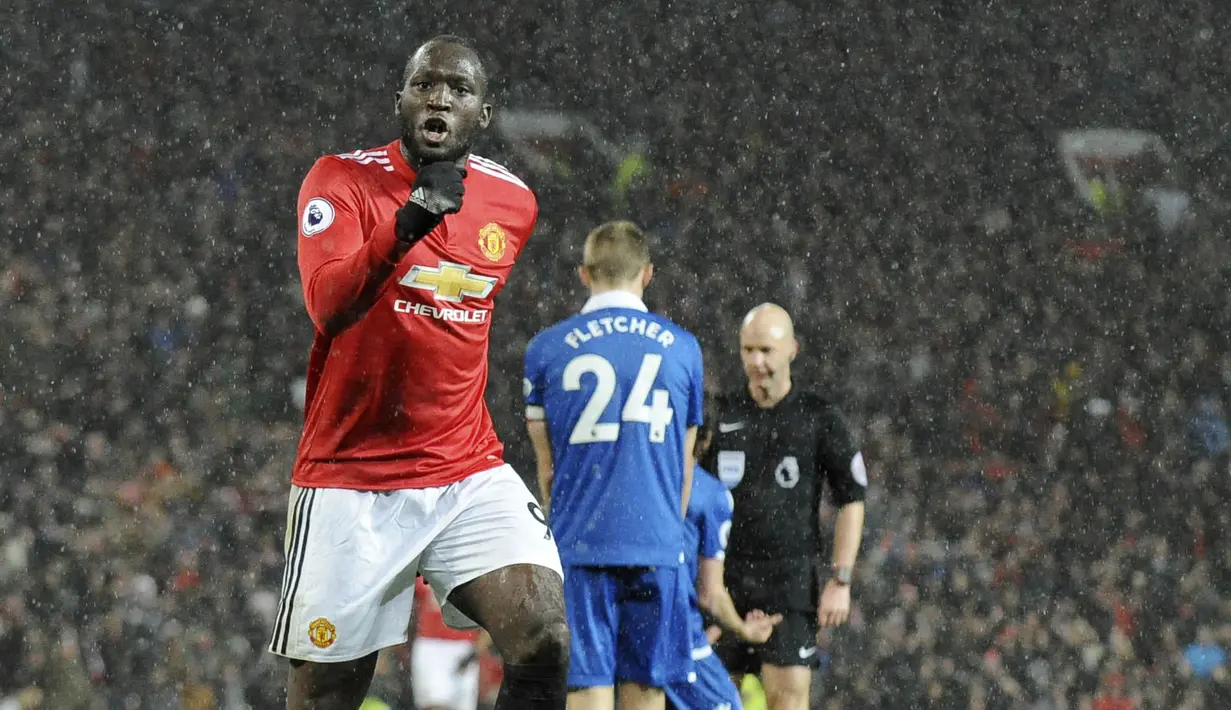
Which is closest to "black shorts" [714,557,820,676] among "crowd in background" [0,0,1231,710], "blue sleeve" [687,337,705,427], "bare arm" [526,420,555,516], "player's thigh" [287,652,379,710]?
"blue sleeve" [687,337,705,427]

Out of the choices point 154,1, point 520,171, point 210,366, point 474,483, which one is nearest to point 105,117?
point 154,1

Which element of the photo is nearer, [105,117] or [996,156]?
[105,117]

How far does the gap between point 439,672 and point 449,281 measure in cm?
331

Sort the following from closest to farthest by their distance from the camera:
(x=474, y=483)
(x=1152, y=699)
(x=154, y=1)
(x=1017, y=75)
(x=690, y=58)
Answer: (x=474, y=483) < (x=1152, y=699) < (x=154, y=1) < (x=690, y=58) < (x=1017, y=75)

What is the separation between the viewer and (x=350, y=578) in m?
2.59

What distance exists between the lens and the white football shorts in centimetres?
258

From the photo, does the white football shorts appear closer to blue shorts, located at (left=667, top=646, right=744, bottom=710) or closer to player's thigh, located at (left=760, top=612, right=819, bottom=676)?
blue shorts, located at (left=667, top=646, right=744, bottom=710)

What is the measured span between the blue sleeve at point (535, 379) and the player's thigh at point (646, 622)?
46 cm

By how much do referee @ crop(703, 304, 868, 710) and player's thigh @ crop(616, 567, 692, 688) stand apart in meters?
0.99

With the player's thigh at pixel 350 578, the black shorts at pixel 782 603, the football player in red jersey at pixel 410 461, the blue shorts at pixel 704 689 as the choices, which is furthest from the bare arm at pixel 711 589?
the player's thigh at pixel 350 578

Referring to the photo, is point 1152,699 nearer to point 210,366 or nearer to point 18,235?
point 210,366

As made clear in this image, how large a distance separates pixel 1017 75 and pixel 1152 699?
6.54 meters

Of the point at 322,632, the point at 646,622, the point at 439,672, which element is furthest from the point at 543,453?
the point at 439,672

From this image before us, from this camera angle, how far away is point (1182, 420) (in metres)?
10.4
